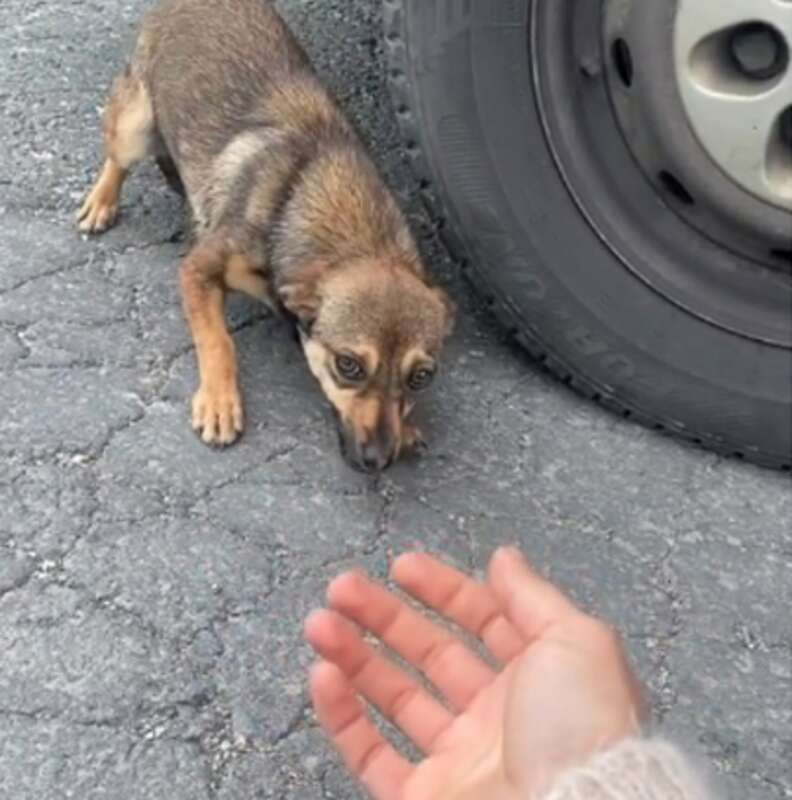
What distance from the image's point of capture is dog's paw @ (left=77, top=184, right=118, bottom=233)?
12.9 ft

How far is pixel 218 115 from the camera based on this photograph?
13.1 feet

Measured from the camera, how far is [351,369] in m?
3.39

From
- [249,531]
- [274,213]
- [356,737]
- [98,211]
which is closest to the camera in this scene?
[356,737]

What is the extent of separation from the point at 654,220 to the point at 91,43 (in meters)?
1.84

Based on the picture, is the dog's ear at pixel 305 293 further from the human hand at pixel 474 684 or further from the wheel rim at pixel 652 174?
the human hand at pixel 474 684

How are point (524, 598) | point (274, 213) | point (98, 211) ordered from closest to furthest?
1. point (524, 598)
2. point (274, 213)
3. point (98, 211)

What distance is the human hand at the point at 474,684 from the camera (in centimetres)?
195

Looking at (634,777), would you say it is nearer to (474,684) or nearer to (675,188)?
(474,684)

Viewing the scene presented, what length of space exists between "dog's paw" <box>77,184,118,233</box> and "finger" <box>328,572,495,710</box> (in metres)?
1.82

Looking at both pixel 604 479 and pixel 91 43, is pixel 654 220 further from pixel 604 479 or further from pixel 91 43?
pixel 91 43

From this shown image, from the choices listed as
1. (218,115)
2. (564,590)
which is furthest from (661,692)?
(218,115)

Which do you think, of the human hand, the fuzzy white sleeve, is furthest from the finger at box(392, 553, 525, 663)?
the fuzzy white sleeve

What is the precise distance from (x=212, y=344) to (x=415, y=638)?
134 centimetres

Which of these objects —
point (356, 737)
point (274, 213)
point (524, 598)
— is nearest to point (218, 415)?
point (274, 213)
